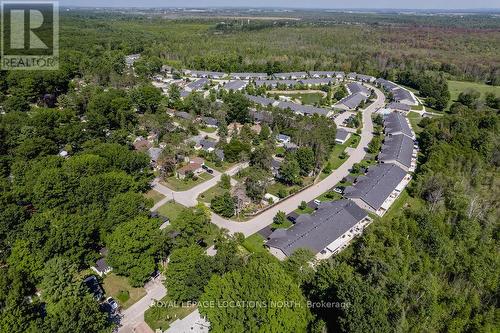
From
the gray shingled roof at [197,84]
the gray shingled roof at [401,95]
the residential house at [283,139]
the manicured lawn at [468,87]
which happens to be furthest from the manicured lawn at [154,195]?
the manicured lawn at [468,87]

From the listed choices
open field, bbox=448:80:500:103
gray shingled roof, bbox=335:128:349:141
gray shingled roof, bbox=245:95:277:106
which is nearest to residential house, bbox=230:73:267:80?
gray shingled roof, bbox=245:95:277:106

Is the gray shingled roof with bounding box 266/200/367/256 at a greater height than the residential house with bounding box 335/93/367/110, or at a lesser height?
lesser

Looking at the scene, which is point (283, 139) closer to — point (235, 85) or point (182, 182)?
point (182, 182)

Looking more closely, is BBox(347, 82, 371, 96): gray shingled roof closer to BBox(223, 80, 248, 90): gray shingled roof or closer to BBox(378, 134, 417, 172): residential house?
BBox(223, 80, 248, 90): gray shingled roof

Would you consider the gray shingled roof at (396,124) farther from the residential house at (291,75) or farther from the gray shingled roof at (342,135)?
the residential house at (291,75)

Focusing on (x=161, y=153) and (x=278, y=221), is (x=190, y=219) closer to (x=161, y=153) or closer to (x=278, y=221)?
(x=278, y=221)

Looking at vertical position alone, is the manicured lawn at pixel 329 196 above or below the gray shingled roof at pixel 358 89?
below
